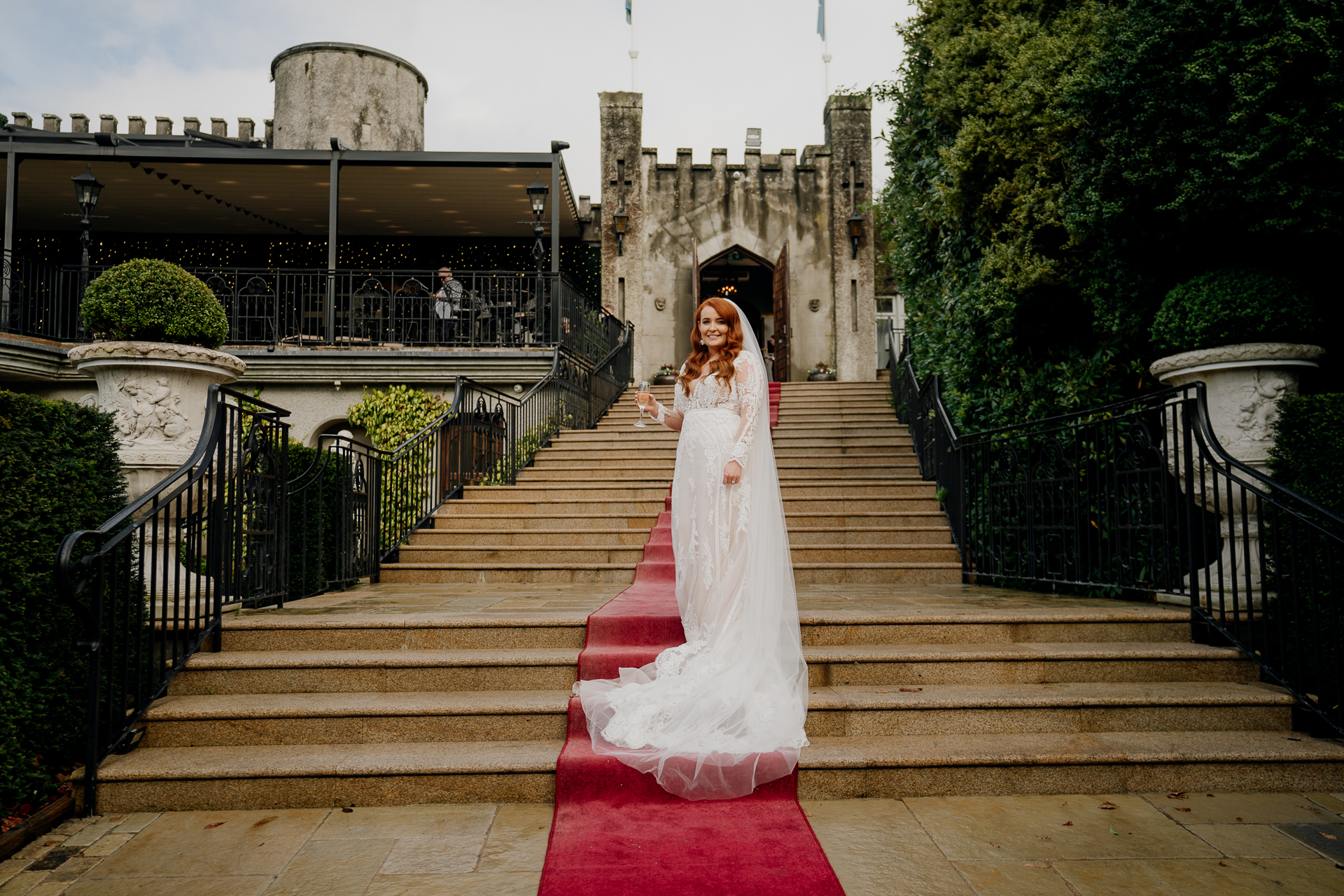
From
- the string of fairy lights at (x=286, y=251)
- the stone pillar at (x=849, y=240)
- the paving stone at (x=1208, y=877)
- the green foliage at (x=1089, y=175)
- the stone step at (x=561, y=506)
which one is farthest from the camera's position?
the stone pillar at (x=849, y=240)

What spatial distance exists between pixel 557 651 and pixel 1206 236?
463 centimetres

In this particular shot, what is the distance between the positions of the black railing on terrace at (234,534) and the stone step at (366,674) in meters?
0.18

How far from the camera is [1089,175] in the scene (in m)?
5.31

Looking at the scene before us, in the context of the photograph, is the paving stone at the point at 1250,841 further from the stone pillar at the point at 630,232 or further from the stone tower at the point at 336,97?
the stone tower at the point at 336,97

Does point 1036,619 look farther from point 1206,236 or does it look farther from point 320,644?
point 320,644

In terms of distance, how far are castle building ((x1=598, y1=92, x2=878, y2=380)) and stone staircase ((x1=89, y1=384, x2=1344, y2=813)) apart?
1371cm

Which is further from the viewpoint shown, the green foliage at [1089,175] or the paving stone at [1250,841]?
the green foliage at [1089,175]

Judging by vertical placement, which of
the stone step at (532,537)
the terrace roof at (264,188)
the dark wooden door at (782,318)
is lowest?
the stone step at (532,537)

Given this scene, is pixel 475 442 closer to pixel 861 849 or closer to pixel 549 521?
pixel 549 521

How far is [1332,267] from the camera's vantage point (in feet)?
15.4

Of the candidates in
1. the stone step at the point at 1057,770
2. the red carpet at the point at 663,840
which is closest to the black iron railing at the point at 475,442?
the red carpet at the point at 663,840

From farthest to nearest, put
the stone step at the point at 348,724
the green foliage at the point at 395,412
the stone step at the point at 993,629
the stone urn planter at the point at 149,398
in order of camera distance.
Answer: the green foliage at the point at 395,412 < the stone urn planter at the point at 149,398 < the stone step at the point at 993,629 < the stone step at the point at 348,724

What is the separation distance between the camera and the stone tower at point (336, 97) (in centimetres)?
1739

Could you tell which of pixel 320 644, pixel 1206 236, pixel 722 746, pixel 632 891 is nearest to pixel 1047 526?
pixel 1206 236
